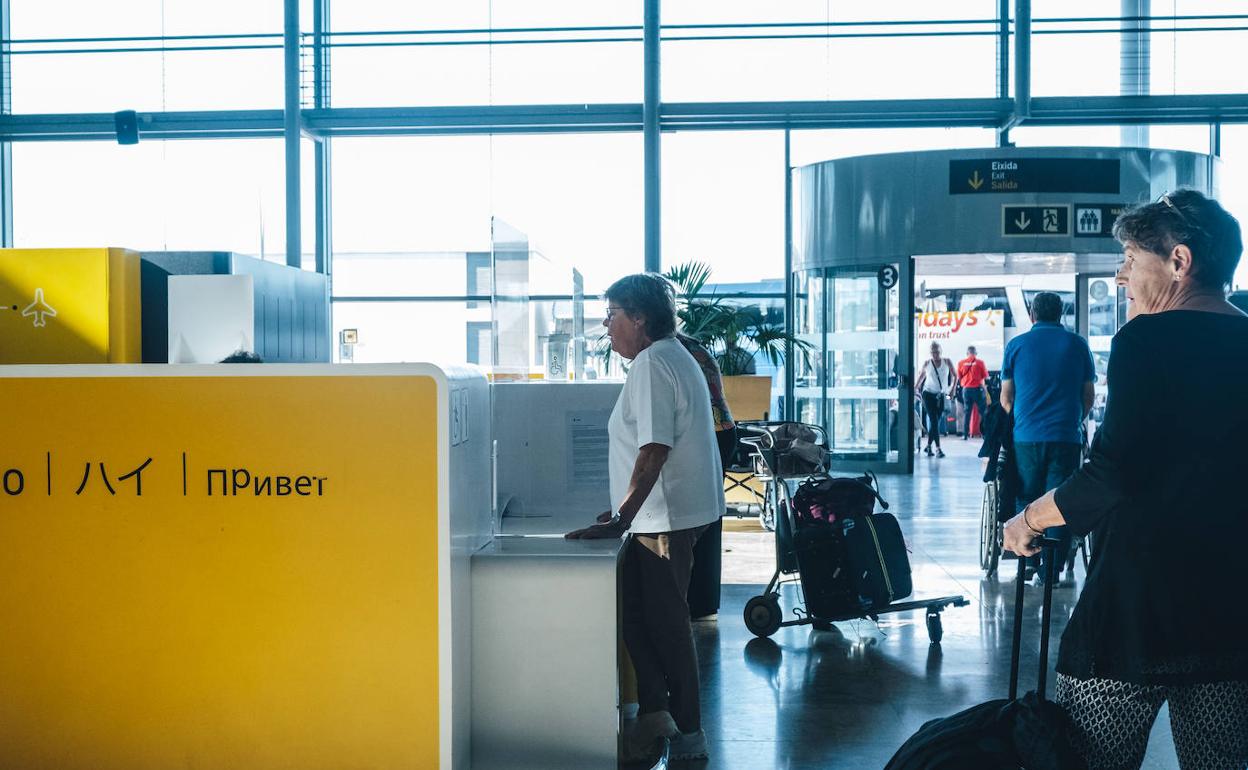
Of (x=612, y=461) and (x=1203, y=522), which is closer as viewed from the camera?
(x=1203, y=522)

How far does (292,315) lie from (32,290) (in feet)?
2.90

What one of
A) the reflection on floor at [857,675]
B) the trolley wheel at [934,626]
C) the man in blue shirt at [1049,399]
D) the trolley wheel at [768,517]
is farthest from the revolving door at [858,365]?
the trolley wheel at [934,626]

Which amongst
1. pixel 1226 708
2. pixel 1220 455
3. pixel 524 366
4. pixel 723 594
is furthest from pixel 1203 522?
pixel 723 594

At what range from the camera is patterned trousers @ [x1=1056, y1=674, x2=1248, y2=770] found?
70.9 inches

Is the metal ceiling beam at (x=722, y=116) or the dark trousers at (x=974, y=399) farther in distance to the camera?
the dark trousers at (x=974, y=399)

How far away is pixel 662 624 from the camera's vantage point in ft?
10.7

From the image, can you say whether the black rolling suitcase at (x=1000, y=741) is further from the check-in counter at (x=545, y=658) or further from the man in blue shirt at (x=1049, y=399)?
the man in blue shirt at (x=1049, y=399)

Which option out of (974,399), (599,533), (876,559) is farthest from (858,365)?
(599,533)

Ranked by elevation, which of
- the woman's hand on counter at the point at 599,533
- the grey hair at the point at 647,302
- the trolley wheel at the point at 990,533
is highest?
the grey hair at the point at 647,302

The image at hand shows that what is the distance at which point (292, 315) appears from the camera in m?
3.03

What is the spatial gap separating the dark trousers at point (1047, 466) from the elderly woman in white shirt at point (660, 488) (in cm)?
299

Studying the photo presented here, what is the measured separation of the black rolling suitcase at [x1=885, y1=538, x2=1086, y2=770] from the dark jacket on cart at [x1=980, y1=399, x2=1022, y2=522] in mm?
4144

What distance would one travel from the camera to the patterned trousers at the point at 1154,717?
1800mm

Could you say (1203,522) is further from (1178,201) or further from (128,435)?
(128,435)
